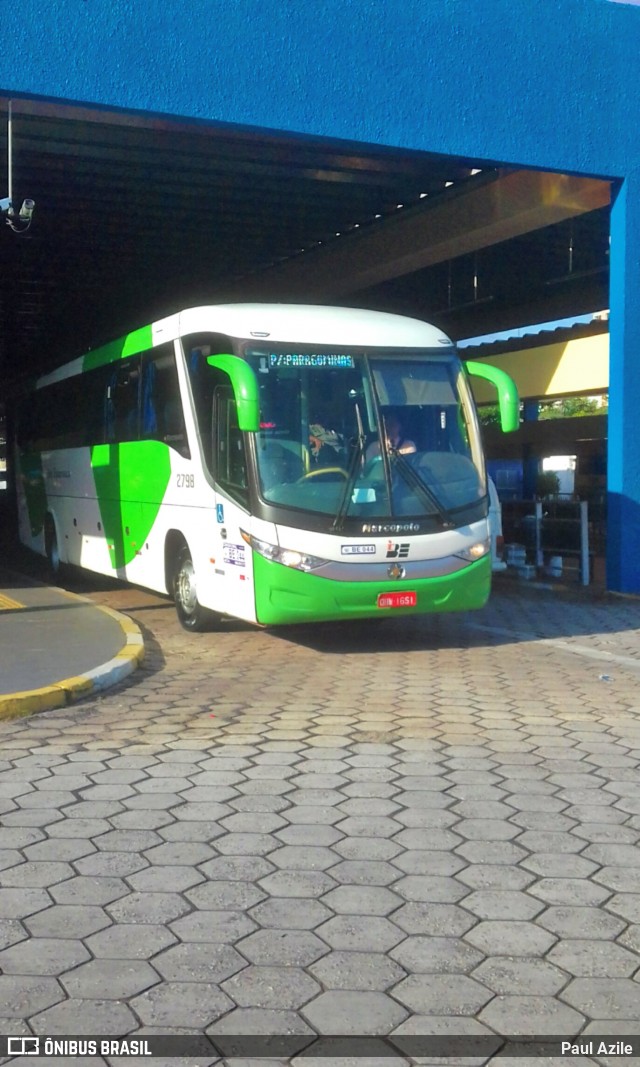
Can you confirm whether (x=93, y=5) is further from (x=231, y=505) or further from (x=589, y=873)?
(x=589, y=873)

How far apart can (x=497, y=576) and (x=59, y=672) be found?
9.26m

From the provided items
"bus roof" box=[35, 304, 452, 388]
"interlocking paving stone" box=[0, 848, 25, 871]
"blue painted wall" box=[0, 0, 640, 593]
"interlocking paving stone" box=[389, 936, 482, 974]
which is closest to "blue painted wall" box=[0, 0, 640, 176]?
"blue painted wall" box=[0, 0, 640, 593]

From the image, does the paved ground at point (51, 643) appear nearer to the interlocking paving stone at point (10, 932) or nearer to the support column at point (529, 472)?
the interlocking paving stone at point (10, 932)

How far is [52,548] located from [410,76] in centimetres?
851

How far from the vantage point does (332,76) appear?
11.7 m

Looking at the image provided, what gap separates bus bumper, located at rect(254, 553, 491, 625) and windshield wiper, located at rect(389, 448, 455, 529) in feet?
1.70

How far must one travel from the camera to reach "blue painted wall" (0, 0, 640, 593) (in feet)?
34.8

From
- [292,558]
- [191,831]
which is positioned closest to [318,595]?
[292,558]

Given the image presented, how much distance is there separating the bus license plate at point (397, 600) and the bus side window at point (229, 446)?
141cm

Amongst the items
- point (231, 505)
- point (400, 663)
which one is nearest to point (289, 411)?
point (231, 505)

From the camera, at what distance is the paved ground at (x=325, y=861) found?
3.42 meters

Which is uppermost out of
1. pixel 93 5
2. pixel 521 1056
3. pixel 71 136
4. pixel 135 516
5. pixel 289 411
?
pixel 93 5

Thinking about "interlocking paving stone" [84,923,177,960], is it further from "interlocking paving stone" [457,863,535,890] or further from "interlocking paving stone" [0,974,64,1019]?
"interlocking paving stone" [457,863,535,890]

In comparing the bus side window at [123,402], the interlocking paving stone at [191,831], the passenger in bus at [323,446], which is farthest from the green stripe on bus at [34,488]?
the interlocking paving stone at [191,831]
